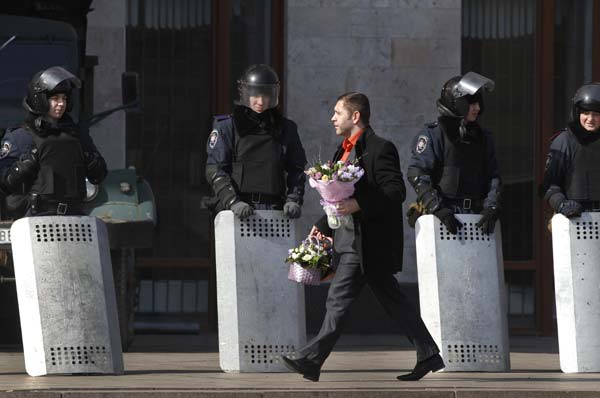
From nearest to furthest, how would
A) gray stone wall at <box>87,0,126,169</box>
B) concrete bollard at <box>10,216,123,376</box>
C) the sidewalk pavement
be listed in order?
the sidewalk pavement < concrete bollard at <box>10,216,123,376</box> < gray stone wall at <box>87,0,126,169</box>

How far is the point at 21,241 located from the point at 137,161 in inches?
231

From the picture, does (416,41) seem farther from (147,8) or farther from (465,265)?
(465,265)

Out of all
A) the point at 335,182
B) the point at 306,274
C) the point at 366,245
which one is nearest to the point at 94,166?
the point at 306,274

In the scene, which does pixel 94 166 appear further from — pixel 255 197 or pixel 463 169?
pixel 463 169

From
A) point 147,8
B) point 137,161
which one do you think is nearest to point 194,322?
point 137,161

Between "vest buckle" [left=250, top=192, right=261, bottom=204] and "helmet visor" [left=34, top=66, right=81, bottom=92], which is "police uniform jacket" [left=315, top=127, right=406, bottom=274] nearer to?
"vest buckle" [left=250, top=192, right=261, bottom=204]

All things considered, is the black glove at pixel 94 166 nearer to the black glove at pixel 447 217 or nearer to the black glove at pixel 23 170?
the black glove at pixel 23 170

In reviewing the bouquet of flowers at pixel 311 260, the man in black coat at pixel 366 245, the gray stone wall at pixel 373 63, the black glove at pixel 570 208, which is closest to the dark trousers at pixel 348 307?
the man in black coat at pixel 366 245

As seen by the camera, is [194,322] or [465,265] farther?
[194,322]

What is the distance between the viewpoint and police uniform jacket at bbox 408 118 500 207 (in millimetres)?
12945

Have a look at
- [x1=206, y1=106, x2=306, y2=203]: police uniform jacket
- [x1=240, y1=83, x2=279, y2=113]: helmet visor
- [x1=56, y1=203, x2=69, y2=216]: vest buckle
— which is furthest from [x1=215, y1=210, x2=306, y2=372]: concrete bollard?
[x1=56, y1=203, x2=69, y2=216]: vest buckle

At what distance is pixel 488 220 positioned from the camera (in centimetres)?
1289

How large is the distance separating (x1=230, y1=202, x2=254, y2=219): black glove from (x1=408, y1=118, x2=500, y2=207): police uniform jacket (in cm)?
125

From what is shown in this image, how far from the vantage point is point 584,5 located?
730 inches
